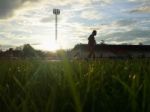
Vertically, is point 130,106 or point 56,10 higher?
point 56,10

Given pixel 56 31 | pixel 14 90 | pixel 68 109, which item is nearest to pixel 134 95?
pixel 68 109

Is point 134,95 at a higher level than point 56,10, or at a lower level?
lower

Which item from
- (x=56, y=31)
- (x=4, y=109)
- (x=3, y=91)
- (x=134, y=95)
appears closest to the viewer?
(x=134, y=95)

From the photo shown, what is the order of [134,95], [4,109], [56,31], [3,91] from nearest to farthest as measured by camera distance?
[134,95] → [4,109] → [3,91] → [56,31]

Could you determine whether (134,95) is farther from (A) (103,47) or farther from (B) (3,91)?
(A) (103,47)

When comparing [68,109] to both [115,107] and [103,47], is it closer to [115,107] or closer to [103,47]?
[115,107]

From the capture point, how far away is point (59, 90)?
2.26m

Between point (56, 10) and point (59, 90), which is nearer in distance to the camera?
point (59, 90)

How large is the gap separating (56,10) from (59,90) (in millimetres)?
102531

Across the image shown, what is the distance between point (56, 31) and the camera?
98000 millimetres

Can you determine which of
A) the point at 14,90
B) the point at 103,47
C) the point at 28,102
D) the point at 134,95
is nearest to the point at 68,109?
the point at 28,102

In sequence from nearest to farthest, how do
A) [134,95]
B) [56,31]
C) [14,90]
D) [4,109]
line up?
[134,95] < [4,109] < [14,90] < [56,31]

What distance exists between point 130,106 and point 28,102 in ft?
1.57

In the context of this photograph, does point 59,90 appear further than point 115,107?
Yes
